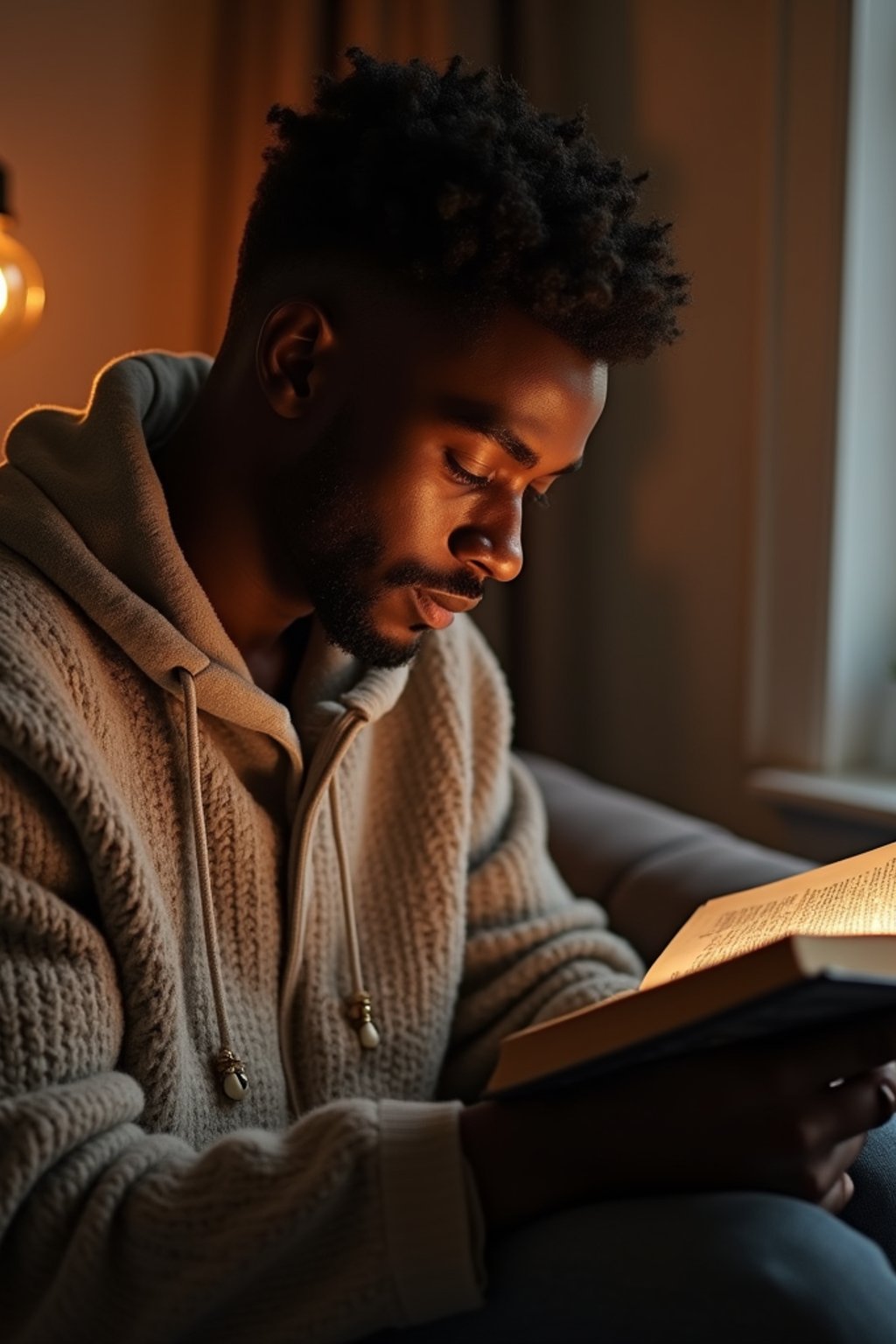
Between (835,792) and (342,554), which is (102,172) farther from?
(835,792)

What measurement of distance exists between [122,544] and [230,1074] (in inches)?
15.0

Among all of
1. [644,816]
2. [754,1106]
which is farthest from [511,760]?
[754,1106]

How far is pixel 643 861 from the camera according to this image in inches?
55.5

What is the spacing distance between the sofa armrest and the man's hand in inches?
23.1

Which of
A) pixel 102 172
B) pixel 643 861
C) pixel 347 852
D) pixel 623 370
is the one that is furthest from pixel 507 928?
pixel 102 172

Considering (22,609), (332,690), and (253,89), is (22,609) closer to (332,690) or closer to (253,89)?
(332,690)

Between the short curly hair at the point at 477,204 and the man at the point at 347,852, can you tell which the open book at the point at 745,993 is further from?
the short curly hair at the point at 477,204

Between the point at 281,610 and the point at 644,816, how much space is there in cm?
61

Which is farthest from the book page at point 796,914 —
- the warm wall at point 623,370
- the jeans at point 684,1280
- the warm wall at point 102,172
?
the warm wall at point 102,172

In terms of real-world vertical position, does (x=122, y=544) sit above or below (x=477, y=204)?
below

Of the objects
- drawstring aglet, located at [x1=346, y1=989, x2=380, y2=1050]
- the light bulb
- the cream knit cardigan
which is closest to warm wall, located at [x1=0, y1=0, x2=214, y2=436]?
the light bulb

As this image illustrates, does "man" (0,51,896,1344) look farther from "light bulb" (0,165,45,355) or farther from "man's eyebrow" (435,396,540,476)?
"light bulb" (0,165,45,355)

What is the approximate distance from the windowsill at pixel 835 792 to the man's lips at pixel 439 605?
29.9 inches

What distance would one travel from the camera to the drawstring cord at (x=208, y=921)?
3.03 feet
